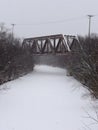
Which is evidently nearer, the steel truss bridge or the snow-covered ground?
the snow-covered ground

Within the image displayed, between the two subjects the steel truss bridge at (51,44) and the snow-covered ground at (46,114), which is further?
the steel truss bridge at (51,44)

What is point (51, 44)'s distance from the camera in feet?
177

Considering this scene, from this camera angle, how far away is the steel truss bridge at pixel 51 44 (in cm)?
5122

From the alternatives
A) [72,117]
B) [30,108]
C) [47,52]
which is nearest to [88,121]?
[72,117]

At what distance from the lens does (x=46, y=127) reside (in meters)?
12.0

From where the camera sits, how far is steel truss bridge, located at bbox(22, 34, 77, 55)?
51.2m

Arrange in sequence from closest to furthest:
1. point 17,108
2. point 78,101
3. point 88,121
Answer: point 88,121, point 17,108, point 78,101

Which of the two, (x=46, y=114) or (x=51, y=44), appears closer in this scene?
(x=46, y=114)

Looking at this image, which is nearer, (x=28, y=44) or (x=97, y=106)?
(x=97, y=106)

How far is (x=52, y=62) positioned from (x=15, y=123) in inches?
3129

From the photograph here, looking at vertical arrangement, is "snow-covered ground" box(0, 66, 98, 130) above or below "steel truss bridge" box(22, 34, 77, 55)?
below

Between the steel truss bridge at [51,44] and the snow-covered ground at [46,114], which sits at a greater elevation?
the steel truss bridge at [51,44]

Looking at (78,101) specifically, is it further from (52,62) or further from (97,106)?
(52,62)

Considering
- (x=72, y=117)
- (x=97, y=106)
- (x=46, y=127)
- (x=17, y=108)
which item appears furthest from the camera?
(x=97, y=106)
